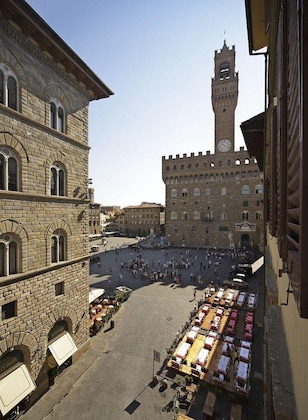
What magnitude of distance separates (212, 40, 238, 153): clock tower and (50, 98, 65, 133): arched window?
39700mm

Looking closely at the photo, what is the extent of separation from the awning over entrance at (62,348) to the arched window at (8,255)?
12.9 feet

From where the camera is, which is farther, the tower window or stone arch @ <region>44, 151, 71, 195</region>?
the tower window

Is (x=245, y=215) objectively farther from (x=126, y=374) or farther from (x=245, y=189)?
(x=126, y=374)

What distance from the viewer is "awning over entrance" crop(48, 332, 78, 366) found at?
32.5 ft

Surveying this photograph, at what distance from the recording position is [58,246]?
34.5 ft

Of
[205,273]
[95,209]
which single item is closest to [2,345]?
[205,273]

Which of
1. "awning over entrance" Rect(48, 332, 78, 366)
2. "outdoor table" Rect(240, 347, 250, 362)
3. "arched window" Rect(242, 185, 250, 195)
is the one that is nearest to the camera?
"awning over entrance" Rect(48, 332, 78, 366)

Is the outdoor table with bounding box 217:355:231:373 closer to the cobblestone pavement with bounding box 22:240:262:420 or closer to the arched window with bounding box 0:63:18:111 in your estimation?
the cobblestone pavement with bounding box 22:240:262:420

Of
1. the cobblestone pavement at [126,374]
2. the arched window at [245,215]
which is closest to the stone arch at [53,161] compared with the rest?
the cobblestone pavement at [126,374]

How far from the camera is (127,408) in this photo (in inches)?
356

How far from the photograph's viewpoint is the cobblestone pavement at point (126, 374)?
8.94 metres

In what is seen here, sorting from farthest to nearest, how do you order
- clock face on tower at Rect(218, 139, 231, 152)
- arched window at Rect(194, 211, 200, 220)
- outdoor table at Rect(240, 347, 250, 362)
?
1. arched window at Rect(194, 211, 200, 220)
2. clock face on tower at Rect(218, 139, 231, 152)
3. outdoor table at Rect(240, 347, 250, 362)

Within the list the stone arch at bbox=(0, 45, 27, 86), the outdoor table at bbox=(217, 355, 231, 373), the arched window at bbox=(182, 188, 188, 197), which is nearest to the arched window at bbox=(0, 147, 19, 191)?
the stone arch at bbox=(0, 45, 27, 86)

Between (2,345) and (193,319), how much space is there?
37.5 ft
